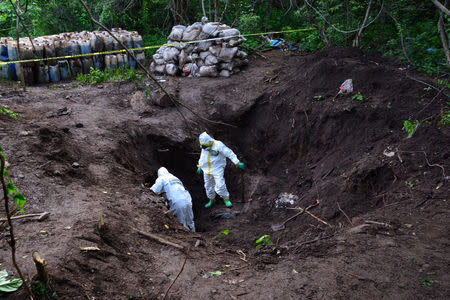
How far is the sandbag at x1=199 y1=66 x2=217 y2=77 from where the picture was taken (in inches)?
432

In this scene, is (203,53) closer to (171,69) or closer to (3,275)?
(171,69)

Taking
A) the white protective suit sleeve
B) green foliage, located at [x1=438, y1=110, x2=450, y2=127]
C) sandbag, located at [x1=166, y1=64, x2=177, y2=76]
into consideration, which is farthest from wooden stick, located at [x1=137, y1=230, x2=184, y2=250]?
sandbag, located at [x1=166, y1=64, x2=177, y2=76]

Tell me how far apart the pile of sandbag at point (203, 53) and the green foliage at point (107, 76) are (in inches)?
38.9

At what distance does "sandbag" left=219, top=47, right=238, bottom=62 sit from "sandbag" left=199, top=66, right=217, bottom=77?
0.40 m

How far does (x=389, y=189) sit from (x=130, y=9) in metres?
14.0

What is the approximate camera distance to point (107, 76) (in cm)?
1118

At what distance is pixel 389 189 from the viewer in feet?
18.3

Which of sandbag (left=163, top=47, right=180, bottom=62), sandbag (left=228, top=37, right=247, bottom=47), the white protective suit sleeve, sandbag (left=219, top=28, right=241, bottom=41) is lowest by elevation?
the white protective suit sleeve

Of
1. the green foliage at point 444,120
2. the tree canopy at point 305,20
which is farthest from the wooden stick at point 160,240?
the green foliage at point 444,120

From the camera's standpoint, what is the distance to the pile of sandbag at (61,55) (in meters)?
10.5

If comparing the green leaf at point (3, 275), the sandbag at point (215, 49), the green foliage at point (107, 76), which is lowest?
the green foliage at point (107, 76)

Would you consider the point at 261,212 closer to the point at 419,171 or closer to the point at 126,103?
the point at 419,171

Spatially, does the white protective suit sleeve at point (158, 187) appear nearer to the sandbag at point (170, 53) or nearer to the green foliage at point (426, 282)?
the green foliage at point (426, 282)

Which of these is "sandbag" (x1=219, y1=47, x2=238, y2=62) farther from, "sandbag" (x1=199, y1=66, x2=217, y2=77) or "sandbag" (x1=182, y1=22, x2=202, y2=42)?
"sandbag" (x1=182, y1=22, x2=202, y2=42)
